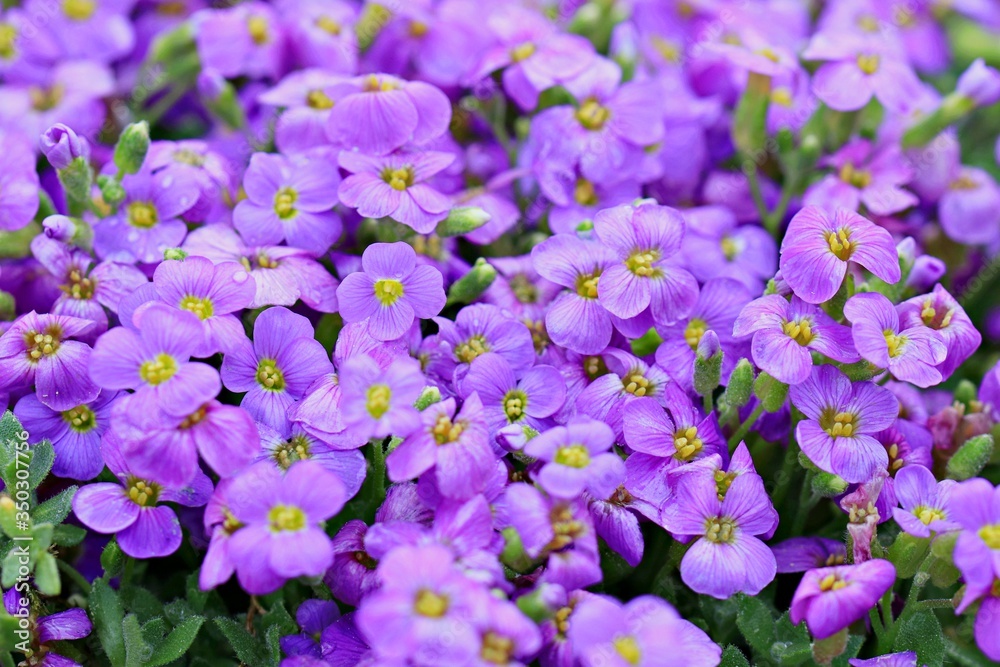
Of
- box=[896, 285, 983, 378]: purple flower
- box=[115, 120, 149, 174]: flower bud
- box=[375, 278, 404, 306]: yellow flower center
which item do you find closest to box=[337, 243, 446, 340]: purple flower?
box=[375, 278, 404, 306]: yellow flower center

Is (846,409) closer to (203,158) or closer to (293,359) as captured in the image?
(293,359)

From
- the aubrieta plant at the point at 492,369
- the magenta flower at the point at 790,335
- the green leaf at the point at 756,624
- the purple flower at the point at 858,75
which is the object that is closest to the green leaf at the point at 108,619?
the aubrieta plant at the point at 492,369

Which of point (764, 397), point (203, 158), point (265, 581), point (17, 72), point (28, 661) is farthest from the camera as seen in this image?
point (17, 72)

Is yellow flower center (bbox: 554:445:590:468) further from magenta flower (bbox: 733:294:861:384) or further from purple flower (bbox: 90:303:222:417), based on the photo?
purple flower (bbox: 90:303:222:417)

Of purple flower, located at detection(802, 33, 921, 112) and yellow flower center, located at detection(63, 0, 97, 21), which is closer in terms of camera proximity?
purple flower, located at detection(802, 33, 921, 112)

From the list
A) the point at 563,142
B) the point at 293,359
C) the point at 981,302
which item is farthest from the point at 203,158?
the point at 981,302

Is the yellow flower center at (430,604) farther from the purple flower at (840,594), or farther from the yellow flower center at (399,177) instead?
the yellow flower center at (399,177)
